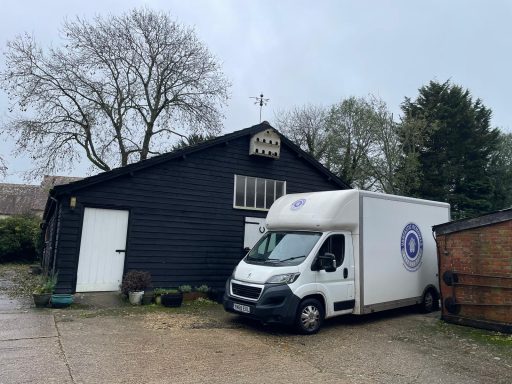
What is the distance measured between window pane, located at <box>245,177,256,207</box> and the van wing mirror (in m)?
5.34

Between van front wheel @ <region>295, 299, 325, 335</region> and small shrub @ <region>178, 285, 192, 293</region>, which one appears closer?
van front wheel @ <region>295, 299, 325, 335</region>

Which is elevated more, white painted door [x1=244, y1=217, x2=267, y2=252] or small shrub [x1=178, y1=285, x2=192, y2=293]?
white painted door [x1=244, y1=217, x2=267, y2=252]

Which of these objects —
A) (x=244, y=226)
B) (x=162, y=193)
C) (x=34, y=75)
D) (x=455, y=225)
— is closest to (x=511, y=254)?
(x=455, y=225)

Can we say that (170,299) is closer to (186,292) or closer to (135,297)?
(135,297)

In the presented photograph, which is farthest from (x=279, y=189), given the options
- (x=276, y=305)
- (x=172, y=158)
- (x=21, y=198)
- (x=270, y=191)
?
(x=21, y=198)

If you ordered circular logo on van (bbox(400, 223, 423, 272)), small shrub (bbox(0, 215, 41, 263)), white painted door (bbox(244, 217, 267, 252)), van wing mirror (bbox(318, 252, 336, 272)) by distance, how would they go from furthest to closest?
small shrub (bbox(0, 215, 41, 263)), white painted door (bbox(244, 217, 267, 252)), circular logo on van (bbox(400, 223, 423, 272)), van wing mirror (bbox(318, 252, 336, 272))

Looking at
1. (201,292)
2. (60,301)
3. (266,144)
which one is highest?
(266,144)

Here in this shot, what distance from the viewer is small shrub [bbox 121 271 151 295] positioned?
9719 mm

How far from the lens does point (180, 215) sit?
11539 mm

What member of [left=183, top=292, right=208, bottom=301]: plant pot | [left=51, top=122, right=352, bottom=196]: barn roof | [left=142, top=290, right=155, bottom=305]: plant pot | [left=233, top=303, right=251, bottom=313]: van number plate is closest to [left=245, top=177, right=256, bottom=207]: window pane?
[left=51, top=122, right=352, bottom=196]: barn roof

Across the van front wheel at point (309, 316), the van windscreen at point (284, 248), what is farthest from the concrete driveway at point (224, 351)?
the van windscreen at point (284, 248)

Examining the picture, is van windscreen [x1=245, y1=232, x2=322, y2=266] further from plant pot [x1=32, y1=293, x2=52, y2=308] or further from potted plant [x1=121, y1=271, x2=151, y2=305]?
plant pot [x1=32, y1=293, x2=52, y2=308]

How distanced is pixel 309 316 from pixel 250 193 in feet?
19.9

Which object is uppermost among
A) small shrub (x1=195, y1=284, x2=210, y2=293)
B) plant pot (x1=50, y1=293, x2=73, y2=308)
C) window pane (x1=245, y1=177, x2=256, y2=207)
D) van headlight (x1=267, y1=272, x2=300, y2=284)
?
window pane (x1=245, y1=177, x2=256, y2=207)
